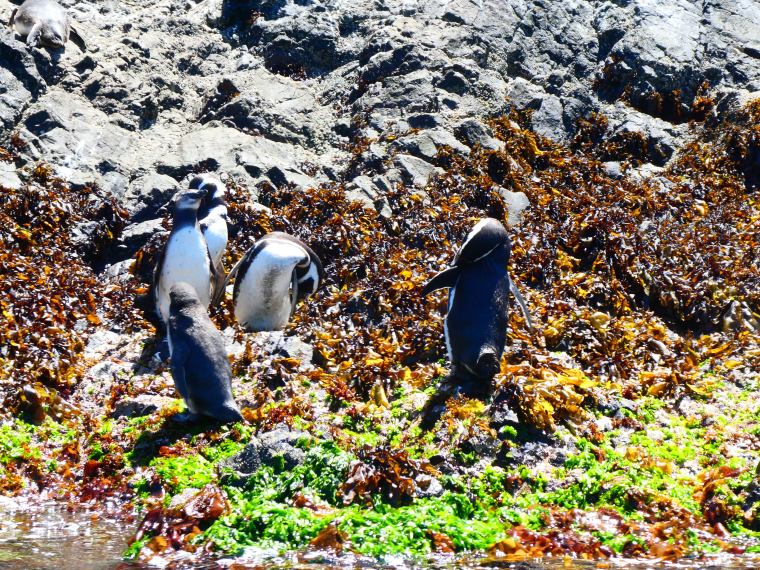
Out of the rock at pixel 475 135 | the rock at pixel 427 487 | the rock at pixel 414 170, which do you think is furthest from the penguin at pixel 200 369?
the rock at pixel 475 135

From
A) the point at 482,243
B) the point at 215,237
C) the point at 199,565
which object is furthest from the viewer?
the point at 215,237

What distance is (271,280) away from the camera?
9.17m

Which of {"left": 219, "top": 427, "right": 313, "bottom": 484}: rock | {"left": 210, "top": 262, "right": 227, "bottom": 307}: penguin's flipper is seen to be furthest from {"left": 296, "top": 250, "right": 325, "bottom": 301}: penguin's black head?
{"left": 219, "top": 427, "right": 313, "bottom": 484}: rock

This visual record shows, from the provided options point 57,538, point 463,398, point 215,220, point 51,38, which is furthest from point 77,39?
point 57,538

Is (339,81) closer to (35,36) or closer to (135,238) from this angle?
(35,36)

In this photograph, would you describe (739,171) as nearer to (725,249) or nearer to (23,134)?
(725,249)

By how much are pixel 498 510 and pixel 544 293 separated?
14.2ft

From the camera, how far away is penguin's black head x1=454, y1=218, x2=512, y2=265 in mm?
7176

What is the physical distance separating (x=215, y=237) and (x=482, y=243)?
377 centimetres

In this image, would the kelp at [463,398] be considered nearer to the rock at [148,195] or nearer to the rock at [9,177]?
the rock at [9,177]

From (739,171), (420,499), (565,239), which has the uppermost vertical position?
(739,171)

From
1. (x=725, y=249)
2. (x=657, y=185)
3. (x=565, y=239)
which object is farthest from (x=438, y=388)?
(x=657, y=185)

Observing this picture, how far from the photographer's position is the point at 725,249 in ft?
33.4

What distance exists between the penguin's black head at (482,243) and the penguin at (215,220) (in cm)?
321
